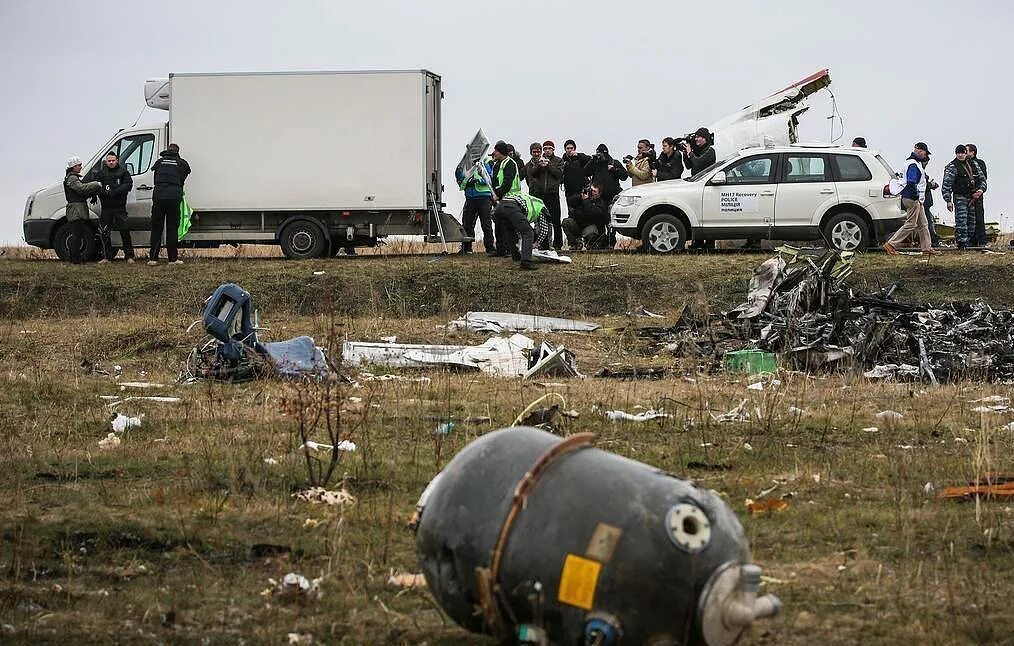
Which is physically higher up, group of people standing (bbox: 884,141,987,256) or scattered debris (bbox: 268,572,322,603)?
group of people standing (bbox: 884,141,987,256)

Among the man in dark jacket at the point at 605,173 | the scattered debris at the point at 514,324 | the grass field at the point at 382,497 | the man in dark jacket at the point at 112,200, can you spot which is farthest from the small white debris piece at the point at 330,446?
the man in dark jacket at the point at 605,173

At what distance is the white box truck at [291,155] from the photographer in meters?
23.2

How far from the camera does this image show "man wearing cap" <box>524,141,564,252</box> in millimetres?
A: 23859

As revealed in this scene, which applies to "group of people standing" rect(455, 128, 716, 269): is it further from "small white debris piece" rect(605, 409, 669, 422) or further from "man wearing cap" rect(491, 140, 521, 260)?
"small white debris piece" rect(605, 409, 669, 422)

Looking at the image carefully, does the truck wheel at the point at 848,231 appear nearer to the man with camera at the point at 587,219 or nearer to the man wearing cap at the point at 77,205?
the man with camera at the point at 587,219

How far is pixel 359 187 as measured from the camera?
23.3 m

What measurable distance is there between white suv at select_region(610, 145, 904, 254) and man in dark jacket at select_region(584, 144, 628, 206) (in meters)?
2.02

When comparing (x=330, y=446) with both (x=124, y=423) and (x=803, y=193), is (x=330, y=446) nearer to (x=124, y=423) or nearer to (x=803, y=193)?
(x=124, y=423)

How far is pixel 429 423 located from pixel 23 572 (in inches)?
160

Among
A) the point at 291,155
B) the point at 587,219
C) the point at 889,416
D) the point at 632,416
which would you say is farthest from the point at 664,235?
the point at 632,416

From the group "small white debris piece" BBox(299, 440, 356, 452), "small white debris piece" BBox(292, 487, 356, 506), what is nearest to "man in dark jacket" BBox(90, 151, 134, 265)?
"small white debris piece" BBox(299, 440, 356, 452)

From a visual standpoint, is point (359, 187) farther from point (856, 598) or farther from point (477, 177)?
point (856, 598)

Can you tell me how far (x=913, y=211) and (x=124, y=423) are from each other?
15.6 metres

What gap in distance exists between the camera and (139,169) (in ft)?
77.1
